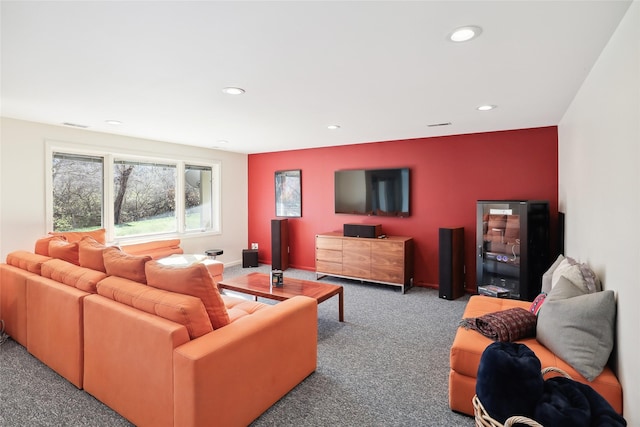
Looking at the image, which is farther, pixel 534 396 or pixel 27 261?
pixel 27 261

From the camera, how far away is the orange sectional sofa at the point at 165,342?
1.71m

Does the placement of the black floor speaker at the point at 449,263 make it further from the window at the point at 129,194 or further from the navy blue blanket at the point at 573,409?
the window at the point at 129,194

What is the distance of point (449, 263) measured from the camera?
4.38 metres

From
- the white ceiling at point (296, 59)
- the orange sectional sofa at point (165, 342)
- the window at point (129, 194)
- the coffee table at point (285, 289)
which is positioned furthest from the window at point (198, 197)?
the orange sectional sofa at point (165, 342)

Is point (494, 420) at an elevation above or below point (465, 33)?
below

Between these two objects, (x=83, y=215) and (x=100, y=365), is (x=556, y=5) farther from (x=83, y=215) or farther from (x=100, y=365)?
(x=83, y=215)

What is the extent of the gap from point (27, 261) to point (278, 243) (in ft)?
12.0

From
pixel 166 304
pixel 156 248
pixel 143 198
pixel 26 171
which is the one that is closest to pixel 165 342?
pixel 166 304

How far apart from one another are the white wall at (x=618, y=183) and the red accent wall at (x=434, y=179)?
1710 mm

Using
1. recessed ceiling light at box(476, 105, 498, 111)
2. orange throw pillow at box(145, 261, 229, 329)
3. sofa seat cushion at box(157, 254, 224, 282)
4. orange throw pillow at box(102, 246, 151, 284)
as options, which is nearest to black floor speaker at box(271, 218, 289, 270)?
sofa seat cushion at box(157, 254, 224, 282)

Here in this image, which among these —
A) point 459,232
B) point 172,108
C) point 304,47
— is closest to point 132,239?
point 172,108

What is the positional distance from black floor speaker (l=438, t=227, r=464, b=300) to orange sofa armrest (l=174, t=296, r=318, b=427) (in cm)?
252

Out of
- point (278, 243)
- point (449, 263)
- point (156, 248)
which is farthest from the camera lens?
point (278, 243)

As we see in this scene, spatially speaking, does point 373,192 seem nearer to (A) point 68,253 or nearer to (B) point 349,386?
(B) point 349,386
